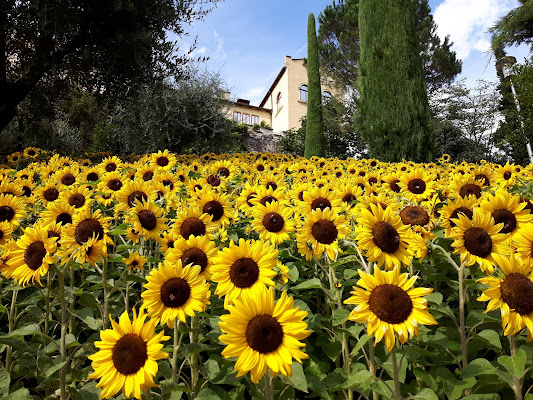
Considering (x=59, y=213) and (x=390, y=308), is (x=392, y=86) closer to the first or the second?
(x=59, y=213)

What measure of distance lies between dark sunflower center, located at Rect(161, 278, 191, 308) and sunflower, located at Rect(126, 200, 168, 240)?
74 centimetres

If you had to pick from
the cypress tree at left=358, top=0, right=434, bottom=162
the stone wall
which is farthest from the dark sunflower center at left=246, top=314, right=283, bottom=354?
the stone wall

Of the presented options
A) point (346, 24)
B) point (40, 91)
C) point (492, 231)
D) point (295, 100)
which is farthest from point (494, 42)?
point (492, 231)

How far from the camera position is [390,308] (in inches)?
52.0

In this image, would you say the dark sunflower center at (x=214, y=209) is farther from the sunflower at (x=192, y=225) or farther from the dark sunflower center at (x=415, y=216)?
the dark sunflower center at (x=415, y=216)

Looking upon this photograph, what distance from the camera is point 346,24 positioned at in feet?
95.2

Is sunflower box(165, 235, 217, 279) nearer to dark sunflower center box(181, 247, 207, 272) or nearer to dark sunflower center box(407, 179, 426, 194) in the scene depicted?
dark sunflower center box(181, 247, 207, 272)

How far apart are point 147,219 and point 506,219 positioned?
213 centimetres

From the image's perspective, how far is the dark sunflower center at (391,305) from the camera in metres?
1.32

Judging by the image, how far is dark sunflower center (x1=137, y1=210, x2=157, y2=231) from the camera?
226cm

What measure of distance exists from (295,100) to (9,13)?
28.5 m

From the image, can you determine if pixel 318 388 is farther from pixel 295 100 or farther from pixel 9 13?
pixel 295 100

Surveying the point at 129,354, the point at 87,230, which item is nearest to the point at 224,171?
the point at 87,230

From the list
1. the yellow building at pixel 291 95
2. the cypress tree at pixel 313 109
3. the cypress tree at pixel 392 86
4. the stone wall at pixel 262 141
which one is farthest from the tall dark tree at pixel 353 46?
the cypress tree at pixel 392 86
